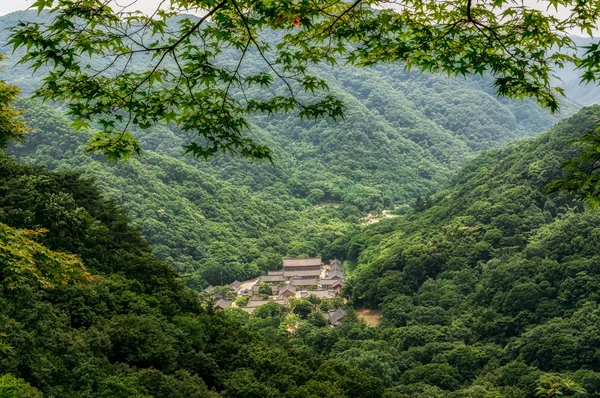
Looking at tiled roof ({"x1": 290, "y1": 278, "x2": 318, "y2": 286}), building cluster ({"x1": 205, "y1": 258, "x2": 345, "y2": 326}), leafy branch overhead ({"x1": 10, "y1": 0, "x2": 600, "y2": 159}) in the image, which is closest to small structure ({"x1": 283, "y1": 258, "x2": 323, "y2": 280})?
building cluster ({"x1": 205, "y1": 258, "x2": 345, "y2": 326})

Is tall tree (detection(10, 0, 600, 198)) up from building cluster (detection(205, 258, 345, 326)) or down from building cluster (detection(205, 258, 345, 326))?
up

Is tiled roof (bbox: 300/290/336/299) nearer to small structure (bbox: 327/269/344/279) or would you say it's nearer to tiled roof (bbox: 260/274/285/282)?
tiled roof (bbox: 260/274/285/282)

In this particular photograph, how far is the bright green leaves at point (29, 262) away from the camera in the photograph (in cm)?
543

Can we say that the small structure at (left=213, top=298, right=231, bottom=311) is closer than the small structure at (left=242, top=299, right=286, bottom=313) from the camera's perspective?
No

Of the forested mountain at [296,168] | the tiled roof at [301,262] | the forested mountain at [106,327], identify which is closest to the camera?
the forested mountain at [106,327]

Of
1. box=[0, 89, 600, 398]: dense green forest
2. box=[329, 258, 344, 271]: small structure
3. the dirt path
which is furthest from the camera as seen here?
box=[329, 258, 344, 271]: small structure

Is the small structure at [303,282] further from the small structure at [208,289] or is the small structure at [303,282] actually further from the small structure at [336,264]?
the small structure at [208,289]

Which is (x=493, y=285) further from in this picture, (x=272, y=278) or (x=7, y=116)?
(x=7, y=116)

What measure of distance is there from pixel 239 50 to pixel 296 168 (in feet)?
242

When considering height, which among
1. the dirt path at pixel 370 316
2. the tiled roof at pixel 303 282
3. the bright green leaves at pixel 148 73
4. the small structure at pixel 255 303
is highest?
the bright green leaves at pixel 148 73

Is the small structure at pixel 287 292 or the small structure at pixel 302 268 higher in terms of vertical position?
the small structure at pixel 302 268

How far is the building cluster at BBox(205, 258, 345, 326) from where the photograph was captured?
122ft

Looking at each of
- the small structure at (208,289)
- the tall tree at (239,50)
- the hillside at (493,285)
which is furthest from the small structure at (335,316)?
the tall tree at (239,50)

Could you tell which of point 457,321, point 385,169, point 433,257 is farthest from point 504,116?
point 457,321
